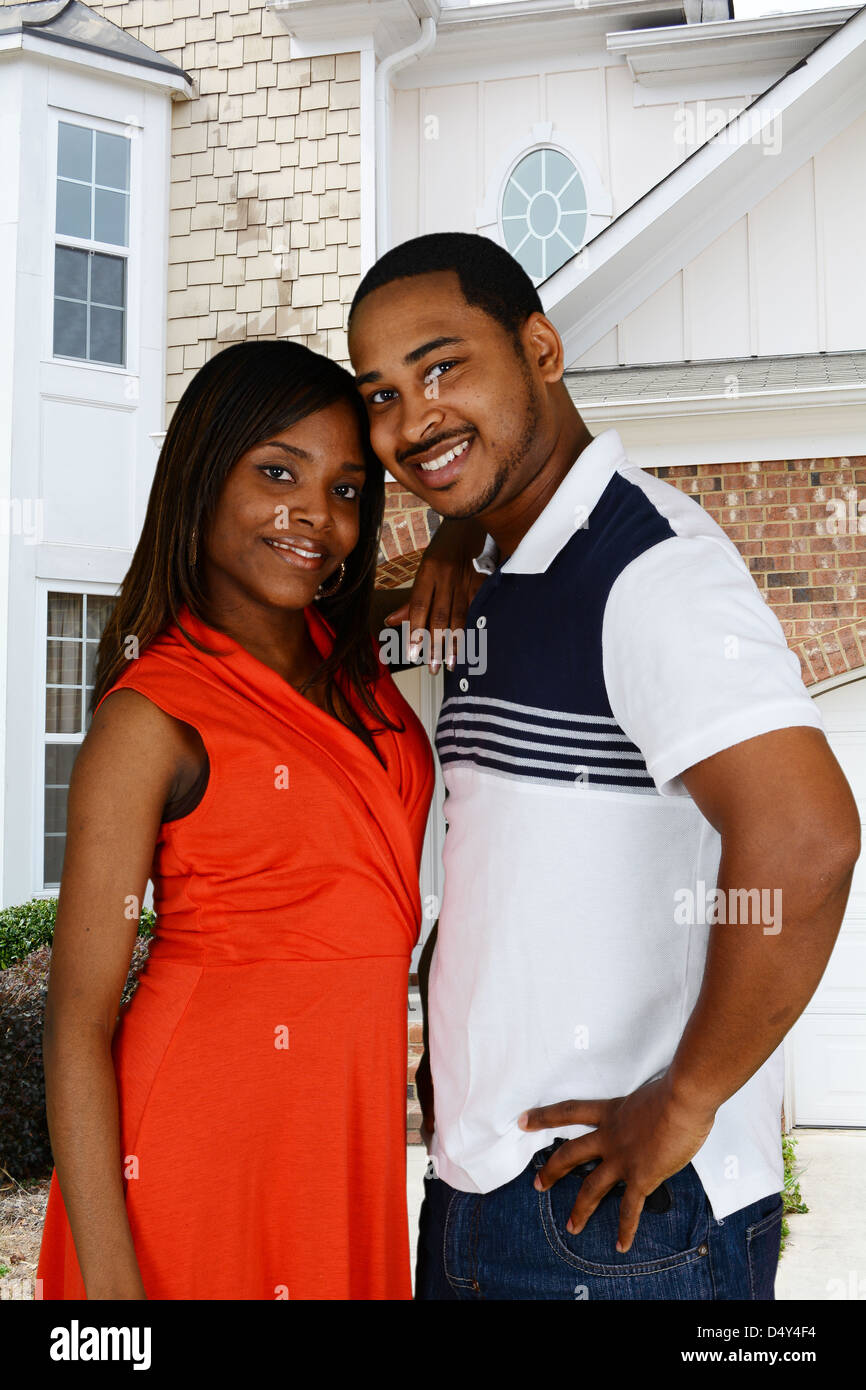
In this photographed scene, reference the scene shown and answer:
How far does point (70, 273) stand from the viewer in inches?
321

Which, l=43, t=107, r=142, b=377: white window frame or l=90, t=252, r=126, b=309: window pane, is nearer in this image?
l=43, t=107, r=142, b=377: white window frame

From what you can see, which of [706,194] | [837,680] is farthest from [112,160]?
[837,680]

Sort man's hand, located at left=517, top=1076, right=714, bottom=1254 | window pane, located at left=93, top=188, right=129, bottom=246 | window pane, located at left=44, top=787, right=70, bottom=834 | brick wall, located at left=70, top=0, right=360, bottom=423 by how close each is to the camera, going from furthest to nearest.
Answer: window pane, located at left=93, top=188, right=129, bottom=246 < window pane, located at left=44, top=787, right=70, bottom=834 < brick wall, located at left=70, top=0, right=360, bottom=423 < man's hand, located at left=517, top=1076, right=714, bottom=1254

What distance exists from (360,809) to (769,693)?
30.9 inches

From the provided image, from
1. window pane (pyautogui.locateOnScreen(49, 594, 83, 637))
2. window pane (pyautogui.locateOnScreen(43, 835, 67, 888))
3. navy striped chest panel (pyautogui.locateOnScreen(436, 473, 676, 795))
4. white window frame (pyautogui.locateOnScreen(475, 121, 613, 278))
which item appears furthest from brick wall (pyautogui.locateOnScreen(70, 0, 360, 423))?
navy striped chest panel (pyautogui.locateOnScreen(436, 473, 676, 795))

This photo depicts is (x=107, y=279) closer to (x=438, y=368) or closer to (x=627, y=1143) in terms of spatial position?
(x=438, y=368)

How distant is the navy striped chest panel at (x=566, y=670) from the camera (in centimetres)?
151

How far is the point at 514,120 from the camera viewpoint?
8.12 meters

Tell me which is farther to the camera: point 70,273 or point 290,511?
point 70,273

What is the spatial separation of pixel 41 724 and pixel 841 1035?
5.12 m

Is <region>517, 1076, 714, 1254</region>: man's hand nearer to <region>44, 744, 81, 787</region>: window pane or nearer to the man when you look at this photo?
the man

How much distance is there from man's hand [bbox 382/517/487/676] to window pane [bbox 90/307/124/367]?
655 centimetres

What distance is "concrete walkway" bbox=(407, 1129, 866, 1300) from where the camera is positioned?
14.6 ft
